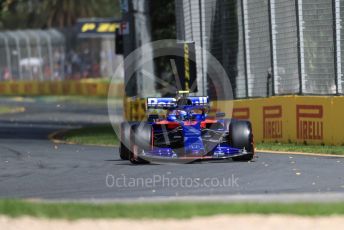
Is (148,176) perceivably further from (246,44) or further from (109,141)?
(109,141)

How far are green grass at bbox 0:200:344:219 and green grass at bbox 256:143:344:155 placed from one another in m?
8.32

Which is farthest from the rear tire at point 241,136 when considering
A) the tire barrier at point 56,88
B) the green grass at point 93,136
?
the tire barrier at point 56,88

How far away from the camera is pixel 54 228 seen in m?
9.50

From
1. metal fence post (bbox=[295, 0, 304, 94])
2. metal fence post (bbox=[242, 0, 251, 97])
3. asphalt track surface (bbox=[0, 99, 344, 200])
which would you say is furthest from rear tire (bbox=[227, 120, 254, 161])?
metal fence post (bbox=[242, 0, 251, 97])

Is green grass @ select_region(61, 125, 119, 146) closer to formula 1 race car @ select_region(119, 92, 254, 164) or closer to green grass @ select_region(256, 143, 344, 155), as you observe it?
green grass @ select_region(256, 143, 344, 155)

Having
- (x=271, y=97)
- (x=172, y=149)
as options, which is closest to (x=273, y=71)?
(x=271, y=97)

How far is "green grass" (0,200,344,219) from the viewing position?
1011 cm

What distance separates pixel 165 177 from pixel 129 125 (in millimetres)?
2536

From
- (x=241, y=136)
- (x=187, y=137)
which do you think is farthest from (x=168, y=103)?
(x=241, y=136)

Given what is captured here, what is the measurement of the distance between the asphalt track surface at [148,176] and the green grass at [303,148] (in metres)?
0.89

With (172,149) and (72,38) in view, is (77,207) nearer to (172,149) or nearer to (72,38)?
(172,149)

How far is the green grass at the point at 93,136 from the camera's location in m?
25.0

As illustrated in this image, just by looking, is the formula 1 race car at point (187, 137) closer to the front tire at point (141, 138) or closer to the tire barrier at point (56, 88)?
the front tire at point (141, 138)

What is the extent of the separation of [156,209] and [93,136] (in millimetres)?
16723
